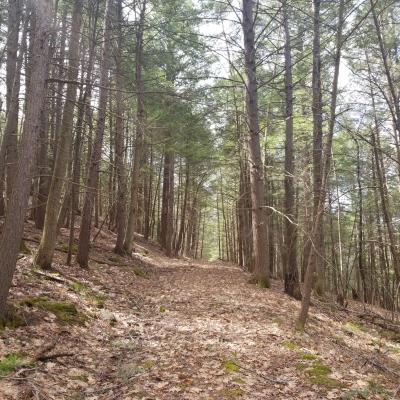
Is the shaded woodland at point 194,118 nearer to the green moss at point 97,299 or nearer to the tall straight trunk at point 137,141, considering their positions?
the tall straight trunk at point 137,141

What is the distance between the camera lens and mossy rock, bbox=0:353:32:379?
4.44m

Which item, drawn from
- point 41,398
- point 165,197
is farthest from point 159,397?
point 165,197

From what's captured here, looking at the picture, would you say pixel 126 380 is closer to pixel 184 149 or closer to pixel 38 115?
pixel 38 115

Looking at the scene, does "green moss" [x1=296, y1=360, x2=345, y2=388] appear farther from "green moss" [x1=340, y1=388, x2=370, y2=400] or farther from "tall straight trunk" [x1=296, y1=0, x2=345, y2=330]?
"tall straight trunk" [x1=296, y1=0, x2=345, y2=330]

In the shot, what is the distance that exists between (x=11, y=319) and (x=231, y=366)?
3300 millimetres

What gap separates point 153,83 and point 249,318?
33.4 ft

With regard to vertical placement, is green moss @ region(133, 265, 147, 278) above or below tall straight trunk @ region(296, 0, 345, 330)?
below

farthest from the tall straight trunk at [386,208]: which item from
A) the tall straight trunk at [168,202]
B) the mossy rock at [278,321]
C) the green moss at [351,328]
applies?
the tall straight trunk at [168,202]

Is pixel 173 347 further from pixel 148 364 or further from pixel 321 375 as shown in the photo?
pixel 321 375

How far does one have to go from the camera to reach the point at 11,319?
559 centimetres

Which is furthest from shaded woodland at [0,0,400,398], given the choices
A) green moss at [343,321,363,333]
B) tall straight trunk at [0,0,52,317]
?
green moss at [343,321,363,333]

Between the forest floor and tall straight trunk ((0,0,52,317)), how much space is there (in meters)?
0.99

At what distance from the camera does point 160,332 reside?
7.12 metres

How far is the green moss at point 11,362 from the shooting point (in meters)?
4.44
